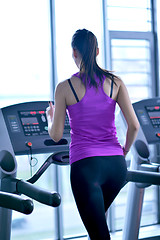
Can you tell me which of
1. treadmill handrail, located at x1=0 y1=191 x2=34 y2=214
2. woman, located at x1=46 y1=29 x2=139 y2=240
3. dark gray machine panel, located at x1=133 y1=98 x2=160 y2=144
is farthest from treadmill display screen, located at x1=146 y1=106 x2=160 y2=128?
treadmill handrail, located at x1=0 y1=191 x2=34 y2=214

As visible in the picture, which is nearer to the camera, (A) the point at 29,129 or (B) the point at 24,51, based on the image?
(A) the point at 29,129

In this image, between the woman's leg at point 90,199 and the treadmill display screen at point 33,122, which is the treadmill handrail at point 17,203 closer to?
the woman's leg at point 90,199

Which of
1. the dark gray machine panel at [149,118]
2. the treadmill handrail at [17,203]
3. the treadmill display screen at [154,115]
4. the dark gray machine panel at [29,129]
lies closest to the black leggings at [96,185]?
the treadmill handrail at [17,203]

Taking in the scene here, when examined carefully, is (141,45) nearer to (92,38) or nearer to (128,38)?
(128,38)

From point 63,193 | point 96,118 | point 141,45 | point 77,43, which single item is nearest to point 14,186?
point 96,118

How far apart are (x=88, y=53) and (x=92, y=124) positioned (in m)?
0.35

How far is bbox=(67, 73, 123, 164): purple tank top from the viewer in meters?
1.96

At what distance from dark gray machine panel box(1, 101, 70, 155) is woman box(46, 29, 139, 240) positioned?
21.1 inches

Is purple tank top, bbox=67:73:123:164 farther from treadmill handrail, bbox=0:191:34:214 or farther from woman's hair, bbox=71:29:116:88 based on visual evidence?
treadmill handrail, bbox=0:191:34:214

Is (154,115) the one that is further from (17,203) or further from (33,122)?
(17,203)

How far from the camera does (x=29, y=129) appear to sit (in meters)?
2.59

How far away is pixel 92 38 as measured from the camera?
2.02 metres

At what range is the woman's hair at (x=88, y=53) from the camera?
1.99m

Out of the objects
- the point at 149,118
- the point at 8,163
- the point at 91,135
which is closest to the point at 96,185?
the point at 91,135
